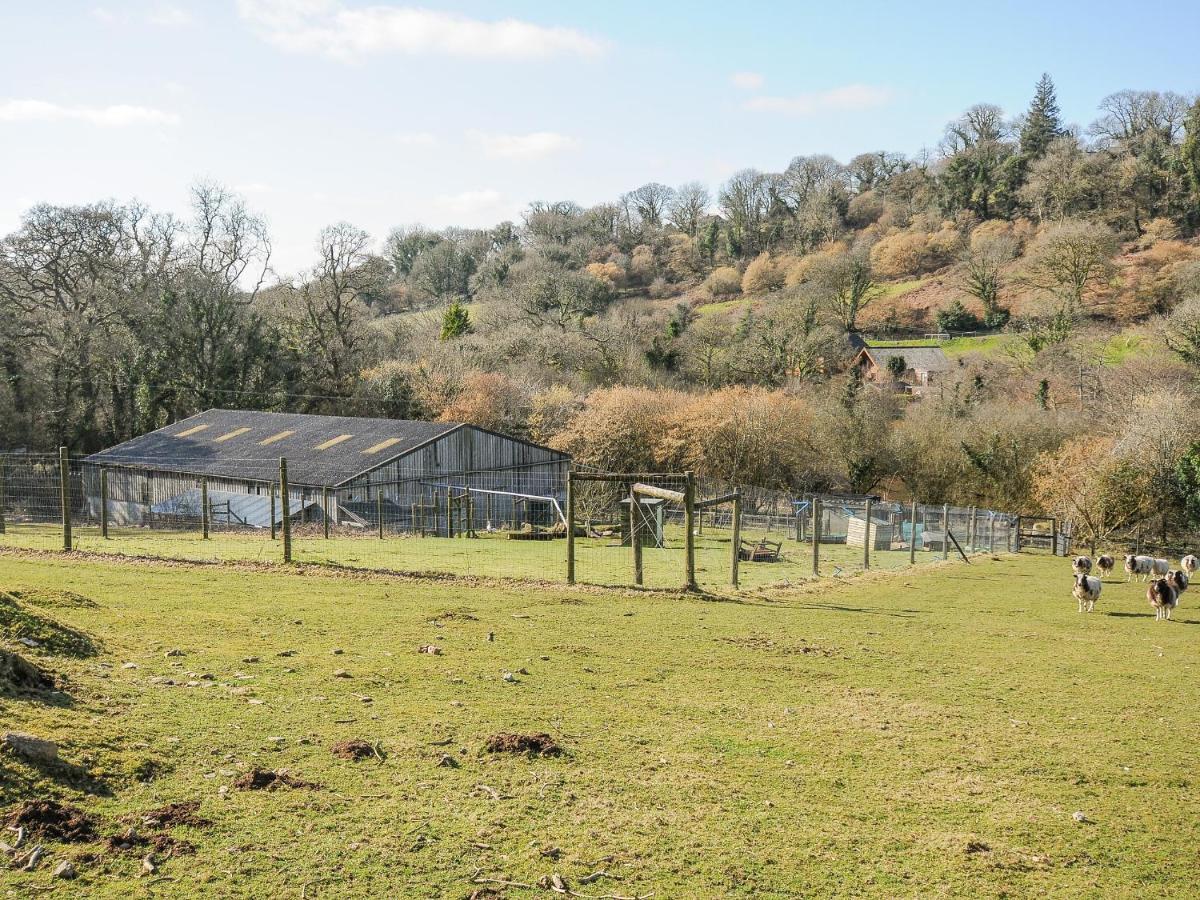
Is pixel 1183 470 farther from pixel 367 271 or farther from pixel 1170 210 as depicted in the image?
pixel 1170 210

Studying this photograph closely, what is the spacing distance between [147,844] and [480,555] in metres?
19.7

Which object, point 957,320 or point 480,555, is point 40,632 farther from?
point 957,320

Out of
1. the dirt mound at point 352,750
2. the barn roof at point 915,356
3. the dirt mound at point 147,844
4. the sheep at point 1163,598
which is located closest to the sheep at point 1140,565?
the sheep at point 1163,598

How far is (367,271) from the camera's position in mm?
68125

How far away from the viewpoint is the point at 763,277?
349ft

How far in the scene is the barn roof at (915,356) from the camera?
74.9 metres

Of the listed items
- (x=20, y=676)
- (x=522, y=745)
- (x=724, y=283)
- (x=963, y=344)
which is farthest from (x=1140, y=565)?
(x=724, y=283)

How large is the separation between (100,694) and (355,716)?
2.21m

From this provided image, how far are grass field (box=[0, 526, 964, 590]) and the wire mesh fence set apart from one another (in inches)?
2.7

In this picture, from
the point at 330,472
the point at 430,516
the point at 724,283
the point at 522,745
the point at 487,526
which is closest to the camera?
the point at 522,745

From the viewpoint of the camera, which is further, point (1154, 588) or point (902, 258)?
point (902, 258)

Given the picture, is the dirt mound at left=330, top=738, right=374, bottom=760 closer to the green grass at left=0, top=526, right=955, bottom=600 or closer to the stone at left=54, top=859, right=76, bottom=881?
the stone at left=54, top=859, right=76, bottom=881

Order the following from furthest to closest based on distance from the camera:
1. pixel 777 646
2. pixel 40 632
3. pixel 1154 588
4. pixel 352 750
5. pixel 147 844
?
pixel 1154 588 → pixel 777 646 → pixel 40 632 → pixel 352 750 → pixel 147 844

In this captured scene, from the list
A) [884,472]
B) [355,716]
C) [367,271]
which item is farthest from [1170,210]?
[355,716]
